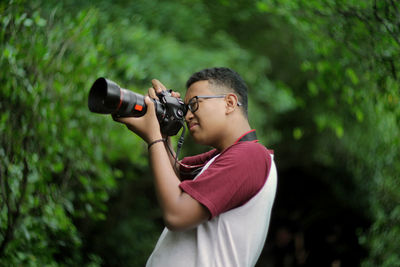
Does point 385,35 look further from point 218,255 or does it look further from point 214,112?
point 218,255

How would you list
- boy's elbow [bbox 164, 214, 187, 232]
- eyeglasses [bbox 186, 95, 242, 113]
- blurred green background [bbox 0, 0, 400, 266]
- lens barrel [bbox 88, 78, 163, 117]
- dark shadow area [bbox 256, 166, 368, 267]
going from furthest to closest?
1. dark shadow area [bbox 256, 166, 368, 267]
2. blurred green background [bbox 0, 0, 400, 266]
3. eyeglasses [bbox 186, 95, 242, 113]
4. lens barrel [bbox 88, 78, 163, 117]
5. boy's elbow [bbox 164, 214, 187, 232]

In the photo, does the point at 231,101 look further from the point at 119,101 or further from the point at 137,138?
the point at 137,138

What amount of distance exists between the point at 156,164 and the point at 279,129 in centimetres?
677

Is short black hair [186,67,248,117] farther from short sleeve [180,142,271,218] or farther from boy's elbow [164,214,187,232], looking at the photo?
boy's elbow [164,214,187,232]

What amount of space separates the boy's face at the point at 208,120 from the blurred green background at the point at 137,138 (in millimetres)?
1143

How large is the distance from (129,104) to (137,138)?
243 centimetres

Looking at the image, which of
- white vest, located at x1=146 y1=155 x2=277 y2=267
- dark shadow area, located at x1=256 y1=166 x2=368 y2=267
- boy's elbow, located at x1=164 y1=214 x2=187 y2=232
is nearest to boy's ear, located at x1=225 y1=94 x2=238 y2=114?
white vest, located at x1=146 y1=155 x2=277 y2=267

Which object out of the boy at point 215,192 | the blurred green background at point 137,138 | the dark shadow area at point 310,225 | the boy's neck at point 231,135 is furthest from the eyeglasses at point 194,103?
the dark shadow area at point 310,225

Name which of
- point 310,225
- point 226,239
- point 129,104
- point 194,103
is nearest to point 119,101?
point 129,104

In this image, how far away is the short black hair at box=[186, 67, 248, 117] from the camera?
1638 mm

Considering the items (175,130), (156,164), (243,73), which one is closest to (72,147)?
(175,130)

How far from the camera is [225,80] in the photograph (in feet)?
5.41

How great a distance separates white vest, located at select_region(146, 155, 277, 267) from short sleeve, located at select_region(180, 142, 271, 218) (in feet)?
0.12

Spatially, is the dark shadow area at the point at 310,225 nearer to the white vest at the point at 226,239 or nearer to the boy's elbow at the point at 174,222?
the white vest at the point at 226,239
